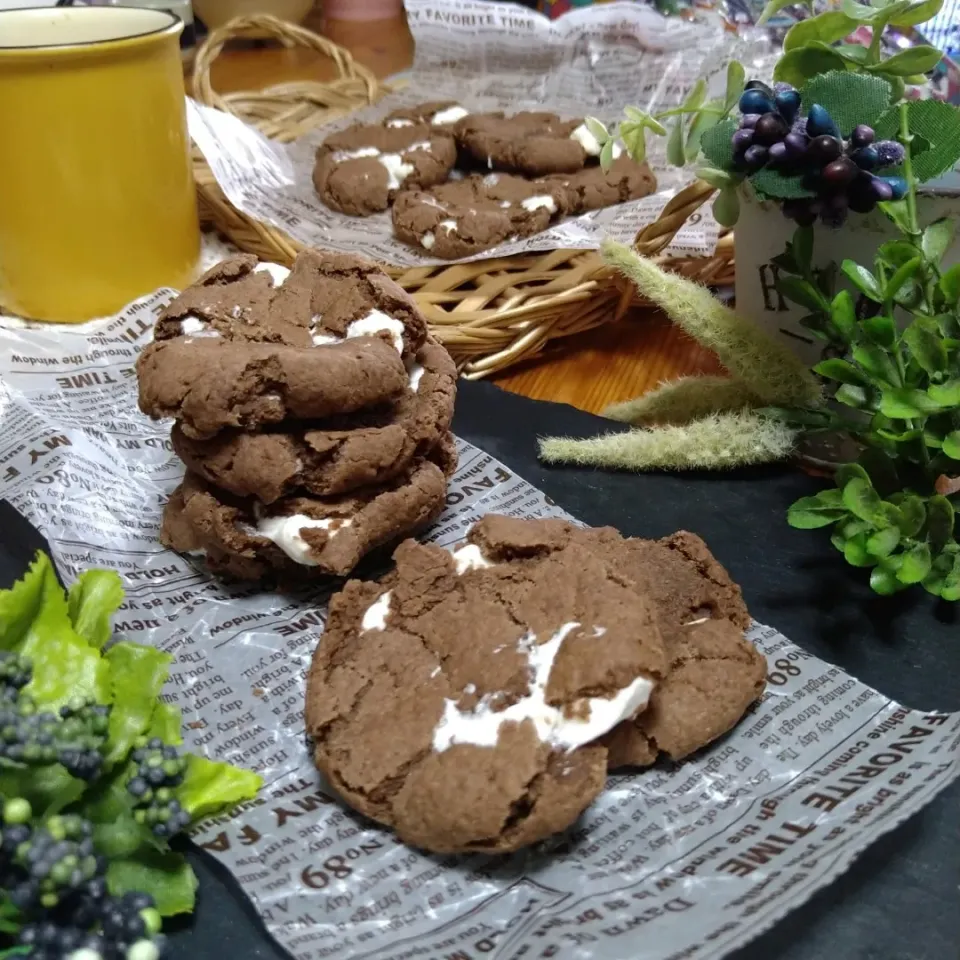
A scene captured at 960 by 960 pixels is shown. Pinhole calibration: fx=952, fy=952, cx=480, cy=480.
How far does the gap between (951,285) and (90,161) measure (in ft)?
3.66

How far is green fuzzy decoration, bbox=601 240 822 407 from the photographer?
1165mm

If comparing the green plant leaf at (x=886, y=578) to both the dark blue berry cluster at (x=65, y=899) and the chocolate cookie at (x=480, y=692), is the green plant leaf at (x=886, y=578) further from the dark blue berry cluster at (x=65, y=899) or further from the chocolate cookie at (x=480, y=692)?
the dark blue berry cluster at (x=65, y=899)

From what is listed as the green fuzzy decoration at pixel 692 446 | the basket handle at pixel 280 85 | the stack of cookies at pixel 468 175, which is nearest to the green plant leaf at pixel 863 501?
the green fuzzy decoration at pixel 692 446

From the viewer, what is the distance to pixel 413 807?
73 centimetres

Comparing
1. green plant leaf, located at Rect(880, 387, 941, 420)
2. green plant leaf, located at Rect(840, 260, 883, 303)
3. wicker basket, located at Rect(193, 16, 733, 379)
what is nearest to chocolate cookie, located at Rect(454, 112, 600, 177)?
wicker basket, located at Rect(193, 16, 733, 379)

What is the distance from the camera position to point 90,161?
52.6 inches

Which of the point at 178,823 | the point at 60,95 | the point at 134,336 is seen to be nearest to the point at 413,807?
the point at 178,823

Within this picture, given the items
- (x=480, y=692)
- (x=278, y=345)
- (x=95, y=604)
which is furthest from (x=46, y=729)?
(x=278, y=345)

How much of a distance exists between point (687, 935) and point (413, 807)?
0.22 metres

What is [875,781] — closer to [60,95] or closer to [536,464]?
[536,464]

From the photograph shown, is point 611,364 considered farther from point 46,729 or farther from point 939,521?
point 46,729

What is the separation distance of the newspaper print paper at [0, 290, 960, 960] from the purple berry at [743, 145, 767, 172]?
52 centimetres

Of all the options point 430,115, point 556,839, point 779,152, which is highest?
point 779,152

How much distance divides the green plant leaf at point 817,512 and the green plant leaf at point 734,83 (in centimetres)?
54
